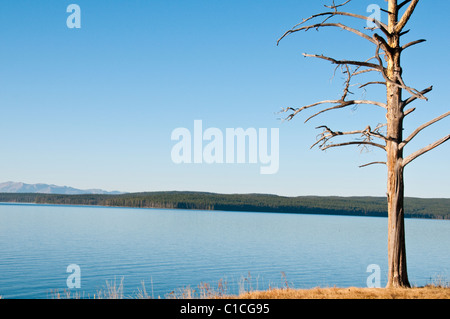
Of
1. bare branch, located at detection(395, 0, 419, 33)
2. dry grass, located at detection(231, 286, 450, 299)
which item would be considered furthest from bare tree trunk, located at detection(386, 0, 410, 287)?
dry grass, located at detection(231, 286, 450, 299)

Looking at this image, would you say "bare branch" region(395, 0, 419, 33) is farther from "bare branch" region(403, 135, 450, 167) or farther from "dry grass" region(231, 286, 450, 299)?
"dry grass" region(231, 286, 450, 299)

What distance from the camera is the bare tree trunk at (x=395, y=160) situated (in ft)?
41.8

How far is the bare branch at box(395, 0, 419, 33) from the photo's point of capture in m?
12.7

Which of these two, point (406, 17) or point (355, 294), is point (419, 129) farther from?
point (355, 294)

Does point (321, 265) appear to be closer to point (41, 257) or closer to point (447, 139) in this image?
point (41, 257)

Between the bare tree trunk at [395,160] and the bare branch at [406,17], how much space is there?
127 mm

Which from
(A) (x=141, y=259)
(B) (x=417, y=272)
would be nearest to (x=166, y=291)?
(A) (x=141, y=259)

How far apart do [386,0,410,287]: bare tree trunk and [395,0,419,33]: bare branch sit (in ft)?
0.42
